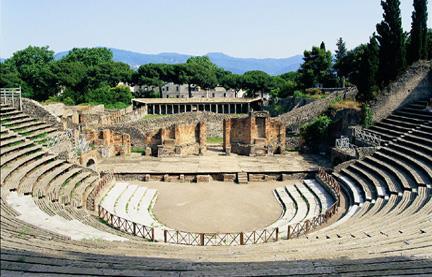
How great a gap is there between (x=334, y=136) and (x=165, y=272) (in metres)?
27.8

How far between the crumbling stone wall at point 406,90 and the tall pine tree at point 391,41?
3208 millimetres

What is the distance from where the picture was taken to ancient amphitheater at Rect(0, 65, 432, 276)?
9328mm

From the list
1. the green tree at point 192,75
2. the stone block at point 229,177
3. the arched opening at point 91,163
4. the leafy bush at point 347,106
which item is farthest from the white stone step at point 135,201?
the green tree at point 192,75

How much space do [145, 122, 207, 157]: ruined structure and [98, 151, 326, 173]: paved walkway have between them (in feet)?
3.41

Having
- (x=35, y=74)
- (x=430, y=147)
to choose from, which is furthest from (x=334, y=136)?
(x=35, y=74)

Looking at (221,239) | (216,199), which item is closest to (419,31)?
(216,199)

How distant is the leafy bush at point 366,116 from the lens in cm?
3056

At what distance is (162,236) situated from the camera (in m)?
17.5

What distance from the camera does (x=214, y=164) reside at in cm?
3048

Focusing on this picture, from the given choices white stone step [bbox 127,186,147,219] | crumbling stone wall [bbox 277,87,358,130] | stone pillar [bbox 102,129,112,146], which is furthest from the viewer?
crumbling stone wall [bbox 277,87,358,130]

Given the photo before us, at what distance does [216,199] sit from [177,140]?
36.7 feet

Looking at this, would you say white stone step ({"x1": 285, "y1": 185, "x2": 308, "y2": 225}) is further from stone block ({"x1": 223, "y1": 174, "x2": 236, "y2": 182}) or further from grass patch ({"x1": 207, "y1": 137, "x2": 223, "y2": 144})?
grass patch ({"x1": 207, "y1": 137, "x2": 223, "y2": 144})

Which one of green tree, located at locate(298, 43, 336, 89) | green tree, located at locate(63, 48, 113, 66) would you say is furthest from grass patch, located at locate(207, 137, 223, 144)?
green tree, located at locate(63, 48, 113, 66)

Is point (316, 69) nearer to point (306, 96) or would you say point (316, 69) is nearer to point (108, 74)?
point (306, 96)
